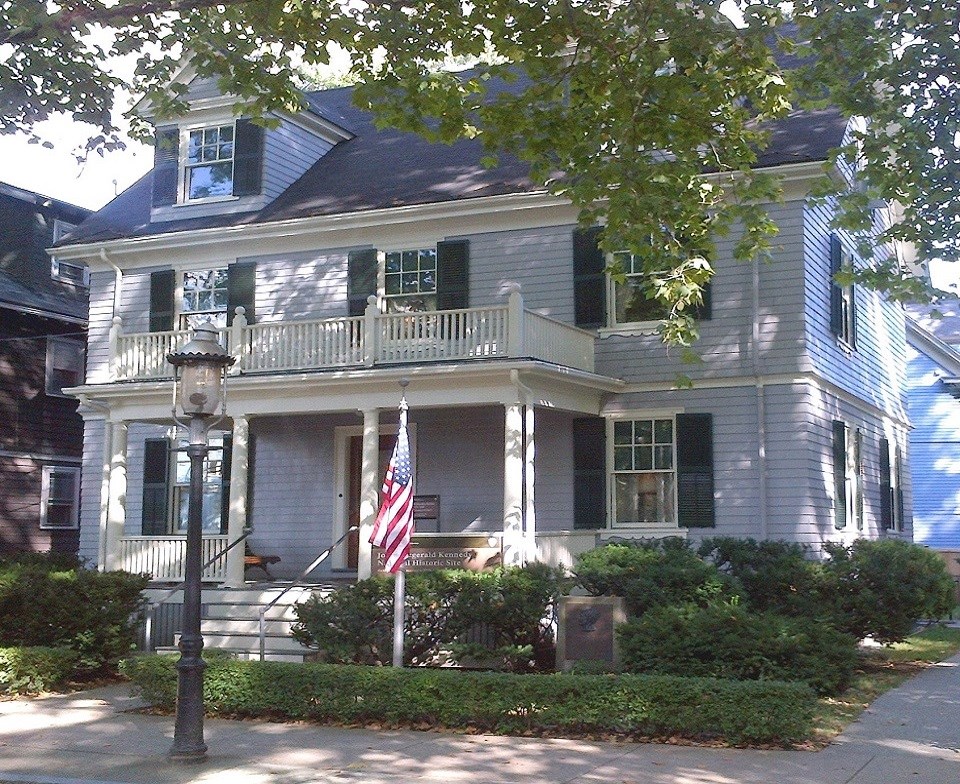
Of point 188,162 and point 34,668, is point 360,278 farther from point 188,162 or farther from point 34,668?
point 34,668

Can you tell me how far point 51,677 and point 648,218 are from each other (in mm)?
8944

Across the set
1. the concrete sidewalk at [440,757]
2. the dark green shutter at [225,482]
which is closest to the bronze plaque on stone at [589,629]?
the concrete sidewalk at [440,757]

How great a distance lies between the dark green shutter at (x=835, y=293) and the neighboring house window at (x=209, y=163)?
10.7m

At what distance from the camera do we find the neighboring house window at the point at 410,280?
19906 millimetres

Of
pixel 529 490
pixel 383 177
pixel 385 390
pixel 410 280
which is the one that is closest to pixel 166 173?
pixel 383 177

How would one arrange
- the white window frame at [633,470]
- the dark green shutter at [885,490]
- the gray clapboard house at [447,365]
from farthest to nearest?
the dark green shutter at [885,490] < the white window frame at [633,470] < the gray clapboard house at [447,365]

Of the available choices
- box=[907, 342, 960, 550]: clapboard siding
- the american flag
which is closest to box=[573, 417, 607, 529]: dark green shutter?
the american flag

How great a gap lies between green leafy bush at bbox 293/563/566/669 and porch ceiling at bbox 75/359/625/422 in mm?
3595

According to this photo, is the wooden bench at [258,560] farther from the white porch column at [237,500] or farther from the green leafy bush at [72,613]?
the green leafy bush at [72,613]

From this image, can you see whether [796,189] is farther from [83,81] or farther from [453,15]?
[83,81]

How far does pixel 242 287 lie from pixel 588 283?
6.37 metres

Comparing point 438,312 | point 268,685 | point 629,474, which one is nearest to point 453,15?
point 438,312

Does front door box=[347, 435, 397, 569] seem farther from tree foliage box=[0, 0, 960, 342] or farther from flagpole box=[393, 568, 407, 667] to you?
tree foliage box=[0, 0, 960, 342]

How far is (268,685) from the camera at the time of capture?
1222 centimetres
